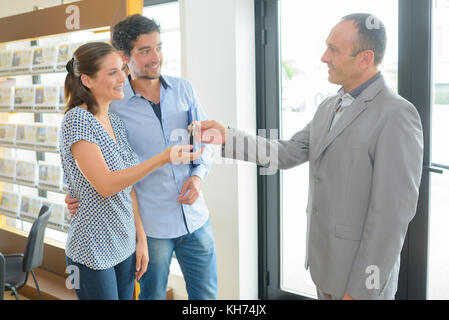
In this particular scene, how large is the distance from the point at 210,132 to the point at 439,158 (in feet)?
4.19

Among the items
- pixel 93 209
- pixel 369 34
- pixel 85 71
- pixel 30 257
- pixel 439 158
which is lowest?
pixel 30 257

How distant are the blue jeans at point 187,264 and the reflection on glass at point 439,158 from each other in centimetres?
127

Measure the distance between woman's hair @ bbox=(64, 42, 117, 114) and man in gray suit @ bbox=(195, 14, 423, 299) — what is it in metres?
0.87

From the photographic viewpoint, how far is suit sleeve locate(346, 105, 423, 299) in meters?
1.34

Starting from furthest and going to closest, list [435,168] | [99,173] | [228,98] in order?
[228,98] < [435,168] < [99,173]

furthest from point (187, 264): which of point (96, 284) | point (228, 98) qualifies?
point (228, 98)

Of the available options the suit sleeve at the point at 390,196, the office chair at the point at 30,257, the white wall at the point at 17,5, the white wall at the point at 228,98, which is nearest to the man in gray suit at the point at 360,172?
the suit sleeve at the point at 390,196

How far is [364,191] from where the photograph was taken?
1422 mm

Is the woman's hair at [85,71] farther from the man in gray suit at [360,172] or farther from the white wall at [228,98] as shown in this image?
the white wall at [228,98]

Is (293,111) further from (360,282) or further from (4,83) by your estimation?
(4,83)

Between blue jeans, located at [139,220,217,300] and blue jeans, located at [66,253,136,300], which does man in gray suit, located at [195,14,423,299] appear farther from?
blue jeans, located at [66,253,136,300]

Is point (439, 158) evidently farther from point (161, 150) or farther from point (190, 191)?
point (161, 150)

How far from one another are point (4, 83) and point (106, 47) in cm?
270
